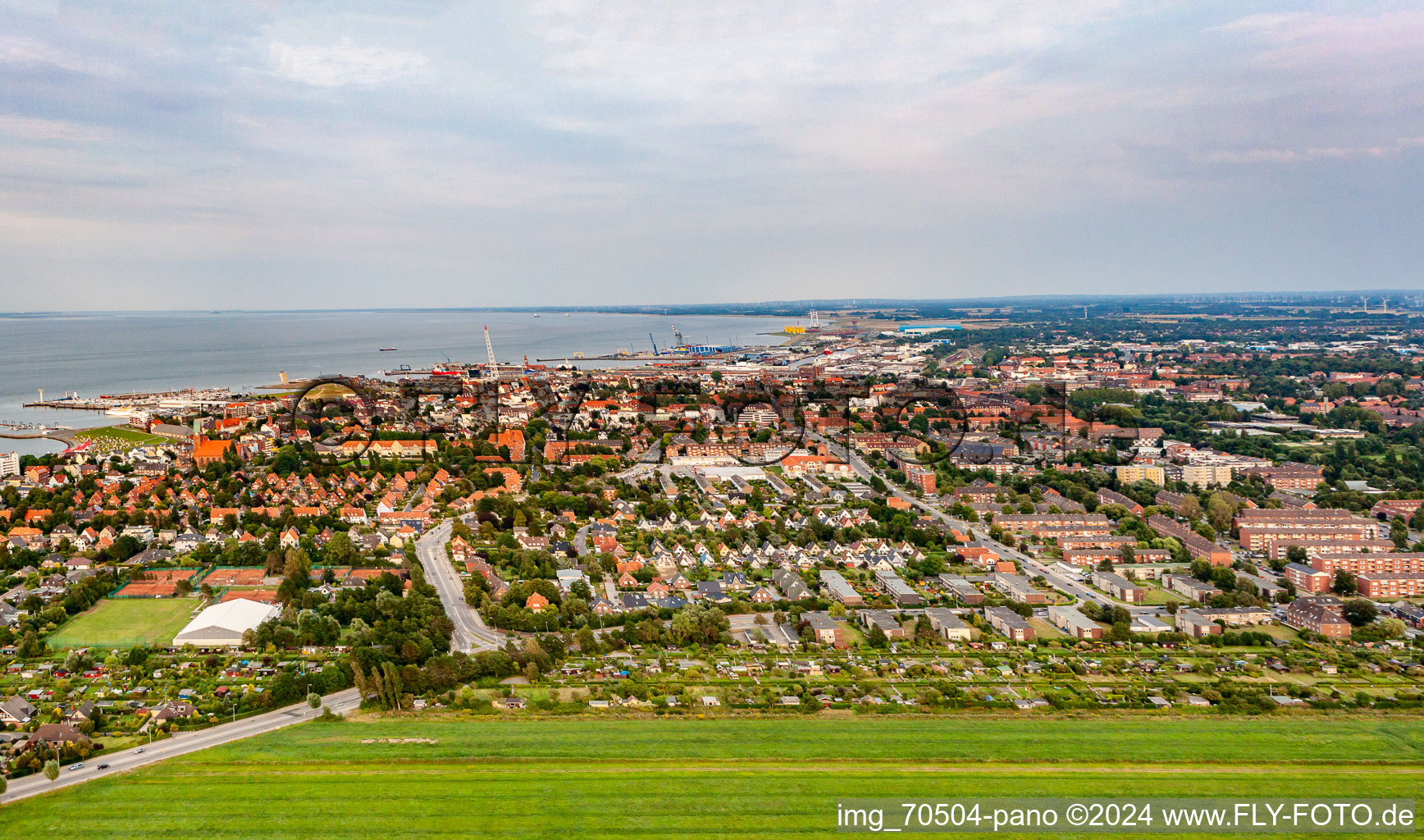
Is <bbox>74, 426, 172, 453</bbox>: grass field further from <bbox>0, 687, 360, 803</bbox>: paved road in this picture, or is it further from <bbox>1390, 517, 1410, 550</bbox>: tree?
<bbox>1390, 517, 1410, 550</bbox>: tree

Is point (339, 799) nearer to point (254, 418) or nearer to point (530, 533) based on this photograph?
point (530, 533)

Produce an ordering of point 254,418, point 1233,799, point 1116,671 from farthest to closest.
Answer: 1. point 254,418
2. point 1116,671
3. point 1233,799

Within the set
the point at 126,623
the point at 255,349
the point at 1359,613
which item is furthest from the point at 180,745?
the point at 255,349

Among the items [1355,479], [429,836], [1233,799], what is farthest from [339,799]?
[1355,479]

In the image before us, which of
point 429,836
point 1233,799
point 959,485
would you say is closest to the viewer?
point 429,836

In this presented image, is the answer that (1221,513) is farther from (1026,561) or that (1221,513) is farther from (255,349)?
(255,349)

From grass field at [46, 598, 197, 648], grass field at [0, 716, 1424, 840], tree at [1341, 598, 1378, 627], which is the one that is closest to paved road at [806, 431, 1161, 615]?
tree at [1341, 598, 1378, 627]
